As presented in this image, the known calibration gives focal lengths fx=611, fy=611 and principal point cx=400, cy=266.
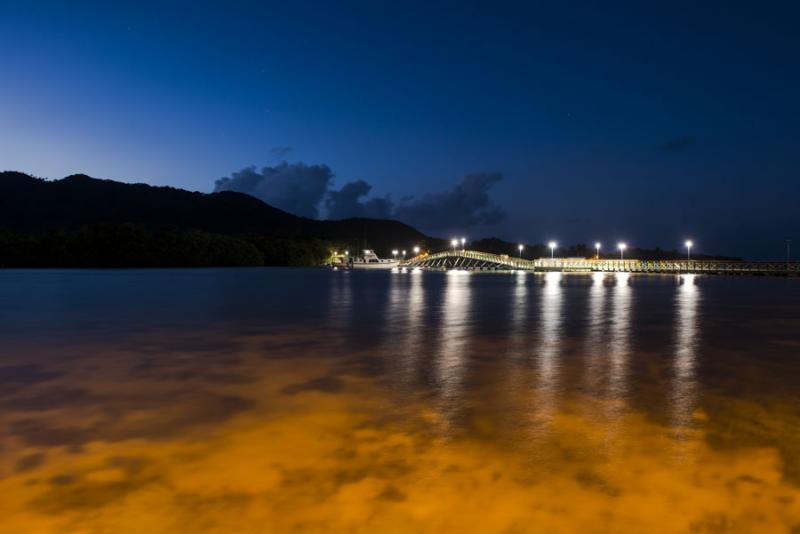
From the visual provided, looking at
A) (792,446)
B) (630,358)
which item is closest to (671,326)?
(630,358)

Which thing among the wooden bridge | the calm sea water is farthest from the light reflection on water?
the wooden bridge

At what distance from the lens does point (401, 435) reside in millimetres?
6949

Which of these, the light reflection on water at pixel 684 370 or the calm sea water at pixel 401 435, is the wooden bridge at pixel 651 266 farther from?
the calm sea water at pixel 401 435

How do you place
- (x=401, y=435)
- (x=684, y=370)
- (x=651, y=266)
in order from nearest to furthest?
(x=401, y=435), (x=684, y=370), (x=651, y=266)

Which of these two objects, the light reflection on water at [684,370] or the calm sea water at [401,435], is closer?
the calm sea water at [401,435]

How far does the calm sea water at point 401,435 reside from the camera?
16.1 feet

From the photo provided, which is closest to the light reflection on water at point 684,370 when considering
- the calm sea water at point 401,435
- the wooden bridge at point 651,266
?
the calm sea water at point 401,435

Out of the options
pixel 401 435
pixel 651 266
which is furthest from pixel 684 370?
pixel 651 266

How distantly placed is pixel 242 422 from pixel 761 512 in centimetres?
555

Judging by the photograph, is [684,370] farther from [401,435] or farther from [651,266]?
[651,266]

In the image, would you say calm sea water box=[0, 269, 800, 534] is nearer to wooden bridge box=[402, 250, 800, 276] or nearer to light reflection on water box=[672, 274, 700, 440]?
light reflection on water box=[672, 274, 700, 440]

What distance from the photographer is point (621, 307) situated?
26.2 meters

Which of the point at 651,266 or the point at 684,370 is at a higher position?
the point at 651,266

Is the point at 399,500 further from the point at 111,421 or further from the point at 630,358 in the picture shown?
the point at 630,358
